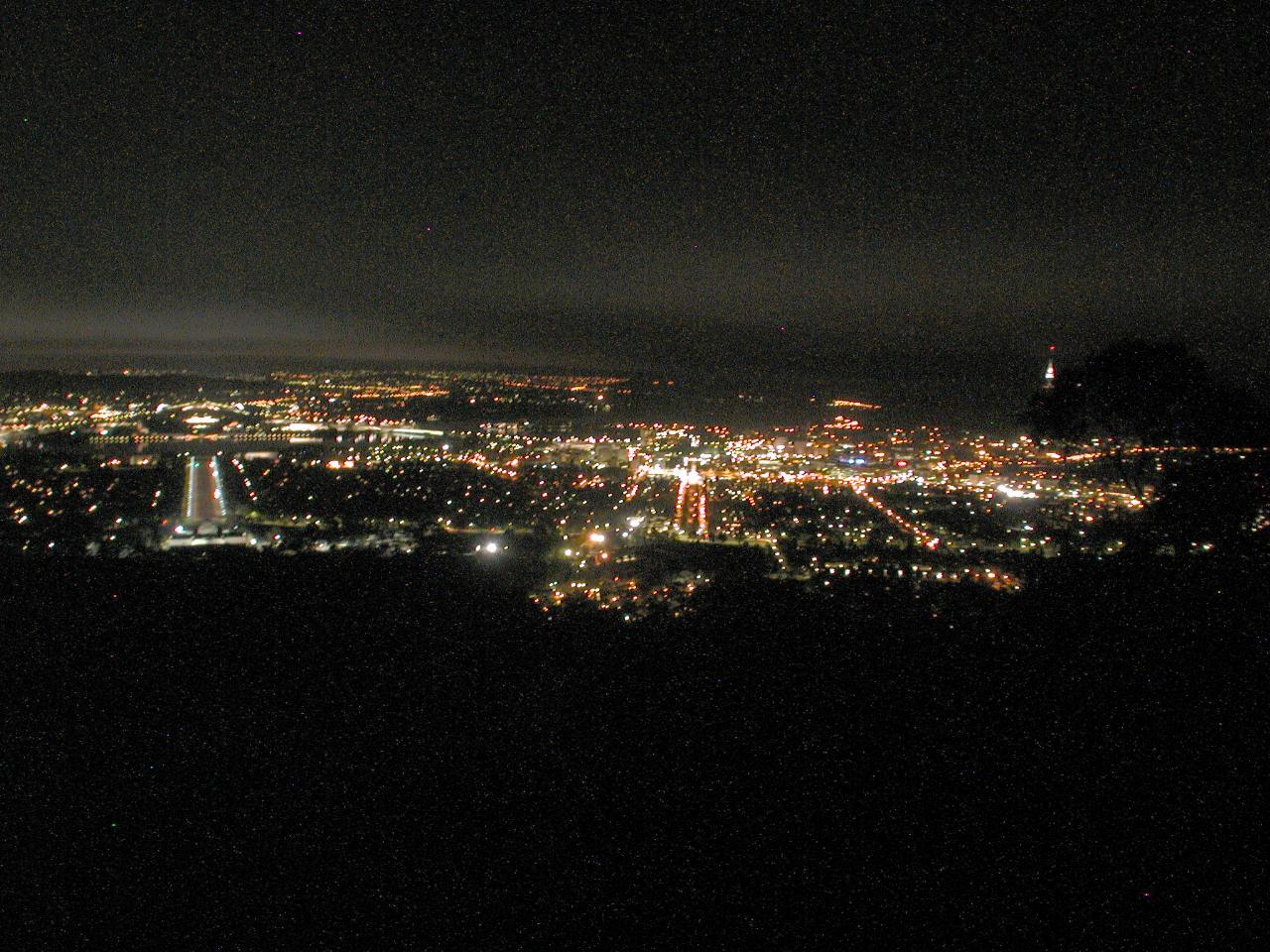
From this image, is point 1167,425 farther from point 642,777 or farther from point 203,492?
point 203,492

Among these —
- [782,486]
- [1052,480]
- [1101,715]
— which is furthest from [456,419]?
[1101,715]

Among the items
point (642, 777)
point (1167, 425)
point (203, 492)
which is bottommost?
point (203, 492)

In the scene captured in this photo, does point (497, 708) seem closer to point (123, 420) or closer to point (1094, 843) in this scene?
point (1094, 843)

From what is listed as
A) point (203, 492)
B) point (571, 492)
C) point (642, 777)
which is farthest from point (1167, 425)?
point (203, 492)

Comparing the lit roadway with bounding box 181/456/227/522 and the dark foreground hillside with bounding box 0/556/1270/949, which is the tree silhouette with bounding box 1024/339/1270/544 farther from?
the lit roadway with bounding box 181/456/227/522

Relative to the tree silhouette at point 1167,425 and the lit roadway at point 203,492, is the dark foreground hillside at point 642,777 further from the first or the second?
the lit roadway at point 203,492

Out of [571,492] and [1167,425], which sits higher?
[1167,425]
